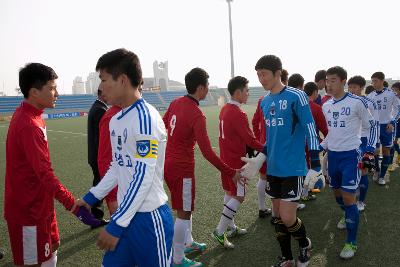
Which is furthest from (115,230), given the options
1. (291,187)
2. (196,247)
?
(196,247)

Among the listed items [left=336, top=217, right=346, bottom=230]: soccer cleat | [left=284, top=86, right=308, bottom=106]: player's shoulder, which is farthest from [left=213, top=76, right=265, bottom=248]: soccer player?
[left=336, top=217, right=346, bottom=230]: soccer cleat

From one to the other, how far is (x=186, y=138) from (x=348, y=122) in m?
2.22

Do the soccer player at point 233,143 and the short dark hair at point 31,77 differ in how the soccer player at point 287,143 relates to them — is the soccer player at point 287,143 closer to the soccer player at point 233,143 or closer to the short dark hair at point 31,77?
the soccer player at point 233,143

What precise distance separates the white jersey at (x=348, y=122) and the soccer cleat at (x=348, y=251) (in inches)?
48.0

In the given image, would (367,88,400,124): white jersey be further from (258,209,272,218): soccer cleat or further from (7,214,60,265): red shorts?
(7,214,60,265): red shorts

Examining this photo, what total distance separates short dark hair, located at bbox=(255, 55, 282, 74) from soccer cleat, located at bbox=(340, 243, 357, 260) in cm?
235

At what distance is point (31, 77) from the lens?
285cm

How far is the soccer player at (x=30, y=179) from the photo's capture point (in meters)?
2.64

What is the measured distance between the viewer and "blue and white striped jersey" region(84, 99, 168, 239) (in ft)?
6.23

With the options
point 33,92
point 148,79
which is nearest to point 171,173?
point 33,92

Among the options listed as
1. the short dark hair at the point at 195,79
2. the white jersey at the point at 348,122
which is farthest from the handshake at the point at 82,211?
the white jersey at the point at 348,122

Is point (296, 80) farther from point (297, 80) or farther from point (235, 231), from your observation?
point (235, 231)

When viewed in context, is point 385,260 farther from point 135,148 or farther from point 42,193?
point 42,193

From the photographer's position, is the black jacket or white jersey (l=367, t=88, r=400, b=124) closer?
the black jacket
